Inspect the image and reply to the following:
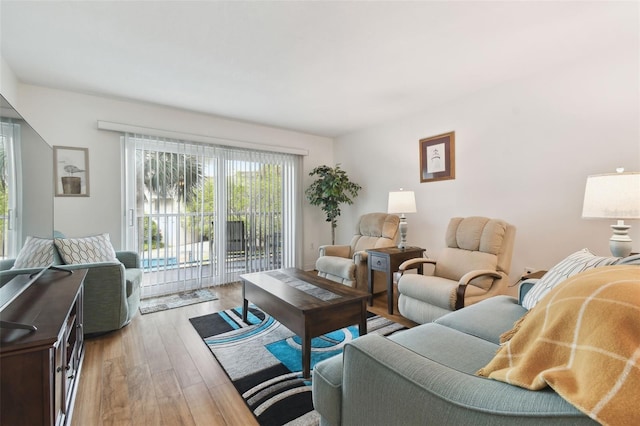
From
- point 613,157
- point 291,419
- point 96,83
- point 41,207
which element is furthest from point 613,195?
point 96,83

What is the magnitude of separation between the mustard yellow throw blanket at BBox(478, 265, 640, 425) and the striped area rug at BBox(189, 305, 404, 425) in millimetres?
1148

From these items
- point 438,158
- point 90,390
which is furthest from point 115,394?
point 438,158

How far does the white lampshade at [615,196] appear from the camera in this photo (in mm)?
1732

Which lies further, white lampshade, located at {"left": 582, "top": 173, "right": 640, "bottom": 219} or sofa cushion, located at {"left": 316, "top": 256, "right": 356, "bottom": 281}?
sofa cushion, located at {"left": 316, "top": 256, "right": 356, "bottom": 281}

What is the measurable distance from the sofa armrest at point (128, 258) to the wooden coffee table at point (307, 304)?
4.74 feet

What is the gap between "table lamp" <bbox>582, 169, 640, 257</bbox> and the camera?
1.73 metres

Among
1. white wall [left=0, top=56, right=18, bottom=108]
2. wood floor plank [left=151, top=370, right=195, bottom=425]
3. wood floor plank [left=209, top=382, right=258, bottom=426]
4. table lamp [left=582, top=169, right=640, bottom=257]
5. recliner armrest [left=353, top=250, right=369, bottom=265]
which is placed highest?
white wall [left=0, top=56, right=18, bottom=108]

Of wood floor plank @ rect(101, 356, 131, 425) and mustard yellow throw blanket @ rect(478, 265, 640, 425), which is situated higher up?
mustard yellow throw blanket @ rect(478, 265, 640, 425)

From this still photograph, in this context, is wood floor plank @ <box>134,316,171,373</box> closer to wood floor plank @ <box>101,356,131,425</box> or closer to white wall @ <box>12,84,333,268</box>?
wood floor plank @ <box>101,356,131,425</box>

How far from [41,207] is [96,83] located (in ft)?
6.06

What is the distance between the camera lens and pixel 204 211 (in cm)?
390

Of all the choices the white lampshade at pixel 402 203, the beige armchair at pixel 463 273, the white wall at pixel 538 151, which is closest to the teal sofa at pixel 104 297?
the beige armchair at pixel 463 273

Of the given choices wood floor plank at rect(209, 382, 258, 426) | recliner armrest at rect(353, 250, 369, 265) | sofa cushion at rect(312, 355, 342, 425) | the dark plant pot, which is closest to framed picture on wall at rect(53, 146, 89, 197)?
the dark plant pot

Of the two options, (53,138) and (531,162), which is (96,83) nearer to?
(53,138)
